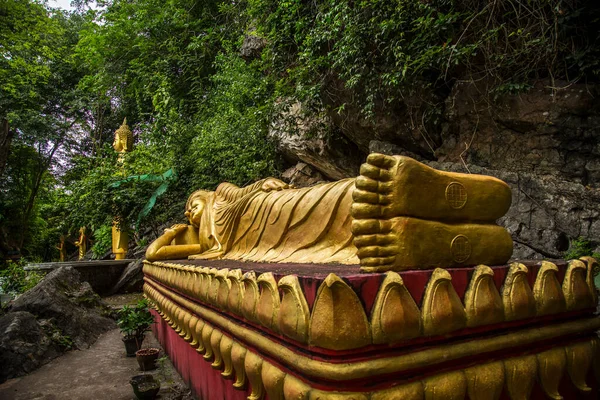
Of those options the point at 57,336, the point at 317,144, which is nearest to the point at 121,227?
the point at 57,336

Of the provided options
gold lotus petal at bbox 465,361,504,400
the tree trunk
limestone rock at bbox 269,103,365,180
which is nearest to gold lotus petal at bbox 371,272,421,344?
gold lotus petal at bbox 465,361,504,400

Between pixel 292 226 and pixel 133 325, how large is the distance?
7.03 feet

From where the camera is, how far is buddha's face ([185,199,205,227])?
415cm

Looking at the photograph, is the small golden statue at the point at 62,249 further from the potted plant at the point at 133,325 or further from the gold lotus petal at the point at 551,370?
the gold lotus petal at the point at 551,370

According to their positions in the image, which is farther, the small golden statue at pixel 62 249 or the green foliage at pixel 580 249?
→ the small golden statue at pixel 62 249

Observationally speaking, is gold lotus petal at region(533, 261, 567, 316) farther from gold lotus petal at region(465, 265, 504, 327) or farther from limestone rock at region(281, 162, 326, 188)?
limestone rock at region(281, 162, 326, 188)

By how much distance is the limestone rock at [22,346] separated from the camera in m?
3.15

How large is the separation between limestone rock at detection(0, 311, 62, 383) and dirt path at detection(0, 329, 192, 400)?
0.09 m

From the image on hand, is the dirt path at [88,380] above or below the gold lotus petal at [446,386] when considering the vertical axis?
below

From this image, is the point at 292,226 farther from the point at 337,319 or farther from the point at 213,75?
the point at 213,75

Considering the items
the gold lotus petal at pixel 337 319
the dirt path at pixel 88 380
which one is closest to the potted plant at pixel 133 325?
the dirt path at pixel 88 380

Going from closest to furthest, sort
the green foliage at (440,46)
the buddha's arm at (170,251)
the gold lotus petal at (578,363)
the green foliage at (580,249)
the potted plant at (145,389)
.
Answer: the gold lotus petal at (578,363) → the potted plant at (145,389) → the green foliage at (580,249) → the green foliage at (440,46) → the buddha's arm at (170,251)

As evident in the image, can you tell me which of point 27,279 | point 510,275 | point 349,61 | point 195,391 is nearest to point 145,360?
point 195,391

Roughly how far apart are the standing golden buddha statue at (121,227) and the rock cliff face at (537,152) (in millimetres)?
6535
